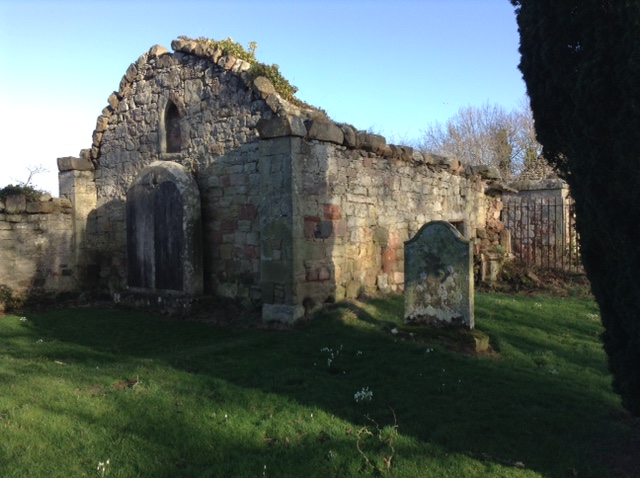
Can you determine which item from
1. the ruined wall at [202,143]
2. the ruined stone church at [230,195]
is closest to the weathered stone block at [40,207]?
the ruined stone church at [230,195]

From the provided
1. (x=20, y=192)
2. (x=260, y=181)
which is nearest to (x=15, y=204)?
(x=20, y=192)

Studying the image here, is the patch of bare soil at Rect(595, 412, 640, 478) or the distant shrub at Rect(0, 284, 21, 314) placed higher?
the distant shrub at Rect(0, 284, 21, 314)

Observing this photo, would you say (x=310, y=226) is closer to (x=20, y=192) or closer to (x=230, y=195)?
(x=230, y=195)

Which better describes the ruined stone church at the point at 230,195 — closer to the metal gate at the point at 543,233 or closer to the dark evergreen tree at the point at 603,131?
the metal gate at the point at 543,233

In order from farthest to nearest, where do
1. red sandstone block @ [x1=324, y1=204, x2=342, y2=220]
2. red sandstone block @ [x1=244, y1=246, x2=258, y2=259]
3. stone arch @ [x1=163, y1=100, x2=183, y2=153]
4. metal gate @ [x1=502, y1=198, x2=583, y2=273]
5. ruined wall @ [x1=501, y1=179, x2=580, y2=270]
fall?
ruined wall @ [x1=501, y1=179, x2=580, y2=270] → metal gate @ [x1=502, y1=198, x2=583, y2=273] → stone arch @ [x1=163, y1=100, x2=183, y2=153] → red sandstone block @ [x1=244, y1=246, x2=258, y2=259] → red sandstone block @ [x1=324, y1=204, x2=342, y2=220]

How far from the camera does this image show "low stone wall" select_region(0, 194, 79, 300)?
1047 cm

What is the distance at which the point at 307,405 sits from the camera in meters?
4.75

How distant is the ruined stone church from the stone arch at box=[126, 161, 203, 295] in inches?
1.0

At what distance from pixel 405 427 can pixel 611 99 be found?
2.94m

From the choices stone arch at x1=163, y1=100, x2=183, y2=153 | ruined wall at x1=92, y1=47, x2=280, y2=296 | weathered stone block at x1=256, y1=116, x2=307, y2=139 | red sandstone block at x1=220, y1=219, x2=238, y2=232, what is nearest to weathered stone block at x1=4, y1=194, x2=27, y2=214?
ruined wall at x1=92, y1=47, x2=280, y2=296

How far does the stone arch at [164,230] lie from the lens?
9016 millimetres

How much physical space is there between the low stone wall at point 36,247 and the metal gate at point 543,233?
10548 millimetres

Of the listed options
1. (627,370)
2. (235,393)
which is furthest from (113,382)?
(627,370)

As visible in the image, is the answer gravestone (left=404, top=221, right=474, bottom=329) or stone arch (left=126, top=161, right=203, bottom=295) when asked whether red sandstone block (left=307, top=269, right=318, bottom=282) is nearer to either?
gravestone (left=404, top=221, right=474, bottom=329)
